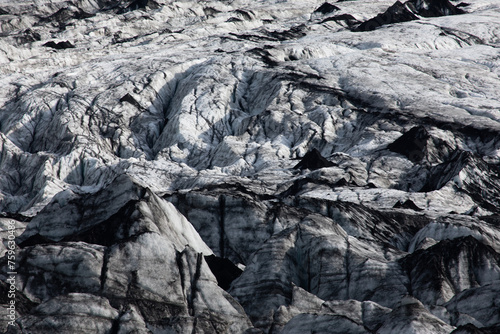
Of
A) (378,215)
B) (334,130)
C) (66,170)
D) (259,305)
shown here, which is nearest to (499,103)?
(334,130)

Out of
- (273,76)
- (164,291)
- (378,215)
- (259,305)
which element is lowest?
(273,76)

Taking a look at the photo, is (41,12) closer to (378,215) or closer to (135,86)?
(135,86)

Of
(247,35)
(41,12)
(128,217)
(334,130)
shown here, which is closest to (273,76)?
(334,130)

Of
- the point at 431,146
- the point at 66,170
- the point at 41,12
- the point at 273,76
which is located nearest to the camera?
the point at 431,146

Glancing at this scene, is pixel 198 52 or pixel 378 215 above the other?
pixel 378 215

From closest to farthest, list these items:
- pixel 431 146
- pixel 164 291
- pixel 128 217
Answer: pixel 164 291
pixel 128 217
pixel 431 146

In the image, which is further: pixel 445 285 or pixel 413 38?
pixel 413 38

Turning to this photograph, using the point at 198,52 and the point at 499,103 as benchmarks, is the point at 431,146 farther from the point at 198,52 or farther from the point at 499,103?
the point at 198,52
